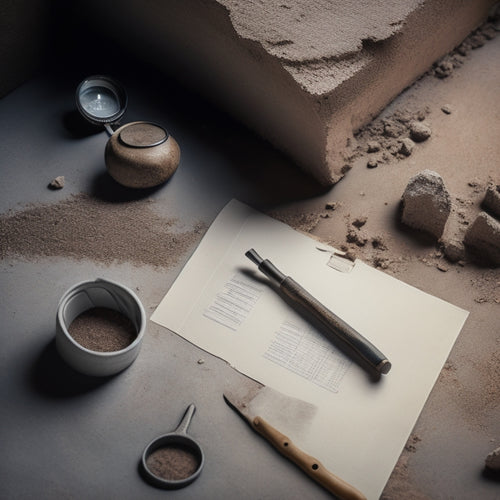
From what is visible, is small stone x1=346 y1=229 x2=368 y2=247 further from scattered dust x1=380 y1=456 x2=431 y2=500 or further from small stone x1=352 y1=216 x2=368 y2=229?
scattered dust x1=380 y1=456 x2=431 y2=500

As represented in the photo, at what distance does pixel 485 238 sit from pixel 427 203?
202 mm

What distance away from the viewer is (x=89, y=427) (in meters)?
1.70

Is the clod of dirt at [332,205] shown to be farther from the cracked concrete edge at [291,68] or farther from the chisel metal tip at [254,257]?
the chisel metal tip at [254,257]

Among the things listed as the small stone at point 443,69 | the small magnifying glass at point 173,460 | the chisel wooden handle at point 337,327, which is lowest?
the small magnifying glass at point 173,460

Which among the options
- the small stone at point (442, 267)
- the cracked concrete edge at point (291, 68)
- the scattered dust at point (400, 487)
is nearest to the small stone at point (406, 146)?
the cracked concrete edge at point (291, 68)

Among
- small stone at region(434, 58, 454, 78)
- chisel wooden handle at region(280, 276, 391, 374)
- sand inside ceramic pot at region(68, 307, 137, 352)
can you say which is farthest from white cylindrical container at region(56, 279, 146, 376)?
small stone at region(434, 58, 454, 78)

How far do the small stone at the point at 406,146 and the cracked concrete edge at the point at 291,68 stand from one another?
0.15 meters

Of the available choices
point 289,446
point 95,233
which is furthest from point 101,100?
point 289,446

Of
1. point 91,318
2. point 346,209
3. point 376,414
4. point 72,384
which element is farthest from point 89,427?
point 346,209

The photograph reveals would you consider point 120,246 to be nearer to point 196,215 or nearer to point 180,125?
point 196,215

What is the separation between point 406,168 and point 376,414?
35.9 inches

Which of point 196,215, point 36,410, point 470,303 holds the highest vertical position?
point 470,303

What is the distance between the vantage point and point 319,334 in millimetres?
1902

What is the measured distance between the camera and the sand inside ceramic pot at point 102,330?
5.88 ft
